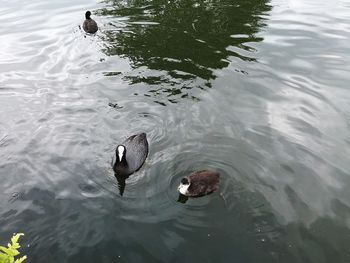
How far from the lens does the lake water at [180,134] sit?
8672 millimetres

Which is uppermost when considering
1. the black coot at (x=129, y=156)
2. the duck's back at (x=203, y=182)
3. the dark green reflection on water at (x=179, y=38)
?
the duck's back at (x=203, y=182)

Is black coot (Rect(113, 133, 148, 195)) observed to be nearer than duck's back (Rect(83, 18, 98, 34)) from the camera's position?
Yes

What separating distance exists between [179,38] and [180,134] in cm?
696

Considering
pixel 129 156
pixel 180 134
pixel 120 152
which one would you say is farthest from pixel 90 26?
pixel 120 152

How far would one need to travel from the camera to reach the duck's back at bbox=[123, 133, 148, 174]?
10.6 meters

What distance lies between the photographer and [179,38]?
17.6 metres

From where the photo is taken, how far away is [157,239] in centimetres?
859

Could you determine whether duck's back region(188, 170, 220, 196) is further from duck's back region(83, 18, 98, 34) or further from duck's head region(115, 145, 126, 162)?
duck's back region(83, 18, 98, 34)

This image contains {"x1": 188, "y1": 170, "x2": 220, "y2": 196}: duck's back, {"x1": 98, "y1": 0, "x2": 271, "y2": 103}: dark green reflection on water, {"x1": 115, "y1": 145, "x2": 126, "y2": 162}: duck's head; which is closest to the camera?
{"x1": 188, "y1": 170, "x2": 220, "y2": 196}: duck's back

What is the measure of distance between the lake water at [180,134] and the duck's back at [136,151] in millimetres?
216

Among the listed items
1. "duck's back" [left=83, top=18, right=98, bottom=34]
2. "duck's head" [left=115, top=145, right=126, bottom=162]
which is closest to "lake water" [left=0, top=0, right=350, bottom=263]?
"duck's back" [left=83, top=18, right=98, bottom=34]

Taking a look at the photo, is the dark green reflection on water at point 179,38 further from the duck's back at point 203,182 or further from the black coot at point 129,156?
the duck's back at point 203,182

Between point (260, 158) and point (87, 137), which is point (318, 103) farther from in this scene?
point (87, 137)

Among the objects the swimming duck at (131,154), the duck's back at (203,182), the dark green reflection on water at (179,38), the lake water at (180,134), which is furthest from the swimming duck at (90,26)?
the duck's back at (203,182)
